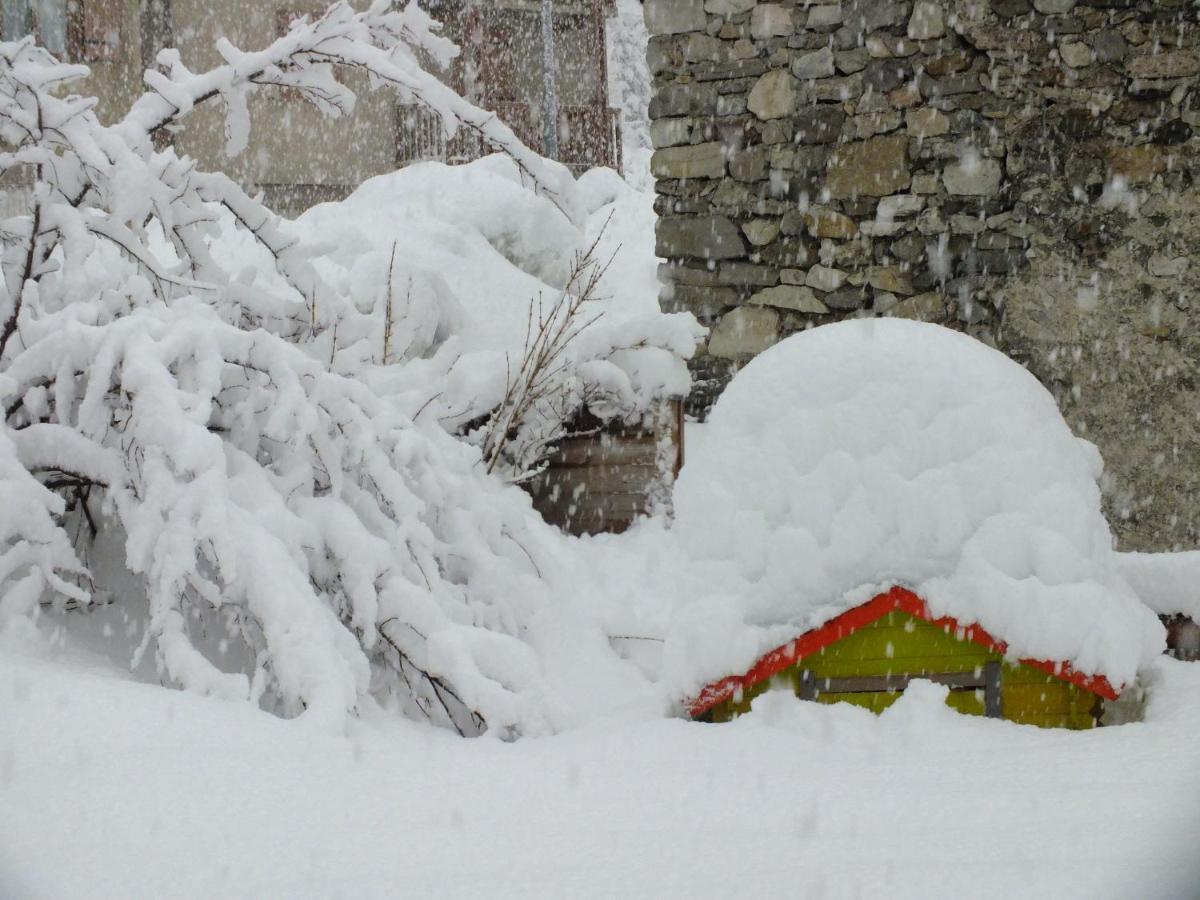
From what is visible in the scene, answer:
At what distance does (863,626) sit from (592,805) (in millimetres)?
811

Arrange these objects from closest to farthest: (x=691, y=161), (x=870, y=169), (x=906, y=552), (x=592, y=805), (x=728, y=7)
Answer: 1. (x=592, y=805)
2. (x=906, y=552)
3. (x=870, y=169)
4. (x=728, y=7)
5. (x=691, y=161)

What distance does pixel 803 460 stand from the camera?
2.50 m

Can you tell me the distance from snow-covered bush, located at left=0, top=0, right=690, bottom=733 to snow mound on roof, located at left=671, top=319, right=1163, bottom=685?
2.48 ft

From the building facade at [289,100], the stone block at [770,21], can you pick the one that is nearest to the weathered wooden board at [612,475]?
the stone block at [770,21]

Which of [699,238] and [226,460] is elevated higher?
[699,238]

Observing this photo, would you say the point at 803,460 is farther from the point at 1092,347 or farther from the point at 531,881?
the point at 1092,347

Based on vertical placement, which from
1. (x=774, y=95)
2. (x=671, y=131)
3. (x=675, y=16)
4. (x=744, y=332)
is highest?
(x=675, y=16)

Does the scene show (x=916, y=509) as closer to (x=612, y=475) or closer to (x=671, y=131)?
(x=612, y=475)

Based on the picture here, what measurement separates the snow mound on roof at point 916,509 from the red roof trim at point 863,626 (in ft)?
0.08

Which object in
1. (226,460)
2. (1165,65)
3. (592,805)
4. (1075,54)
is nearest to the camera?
(592,805)

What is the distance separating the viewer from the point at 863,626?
95.8 inches

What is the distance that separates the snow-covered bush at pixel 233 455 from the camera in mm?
2656

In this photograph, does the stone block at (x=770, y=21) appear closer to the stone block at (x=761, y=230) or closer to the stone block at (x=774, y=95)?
the stone block at (x=774, y=95)

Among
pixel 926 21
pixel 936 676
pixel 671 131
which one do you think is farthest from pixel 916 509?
pixel 671 131
